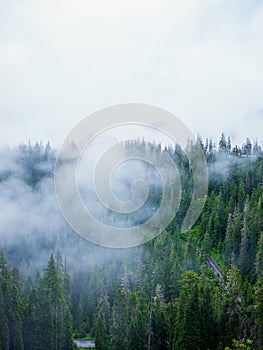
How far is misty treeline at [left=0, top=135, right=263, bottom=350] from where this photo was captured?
196 ft

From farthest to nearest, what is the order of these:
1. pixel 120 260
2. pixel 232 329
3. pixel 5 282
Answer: pixel 120 260
pixel 5 282
pixel 232 329

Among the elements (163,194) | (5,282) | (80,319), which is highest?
(163,194)

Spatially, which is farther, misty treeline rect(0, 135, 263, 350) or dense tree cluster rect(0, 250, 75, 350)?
dense tree cluster rect(0, 250, 75, 350)

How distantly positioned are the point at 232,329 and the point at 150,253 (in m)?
37.8

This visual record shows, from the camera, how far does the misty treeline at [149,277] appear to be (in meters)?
59.7

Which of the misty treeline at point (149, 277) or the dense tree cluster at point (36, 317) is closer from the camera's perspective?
the misty treeline at point (149, 277)

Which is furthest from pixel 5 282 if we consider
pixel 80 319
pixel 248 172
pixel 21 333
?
pixel 248 172

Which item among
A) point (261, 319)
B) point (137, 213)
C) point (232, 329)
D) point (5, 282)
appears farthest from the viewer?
point (137, 213)

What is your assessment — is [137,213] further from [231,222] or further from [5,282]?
[5,282]

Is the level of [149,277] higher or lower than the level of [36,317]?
higher

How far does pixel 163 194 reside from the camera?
435 feet

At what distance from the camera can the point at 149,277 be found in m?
82.9

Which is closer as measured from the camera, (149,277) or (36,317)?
(36,317)

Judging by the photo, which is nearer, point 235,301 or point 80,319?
point 235,301
